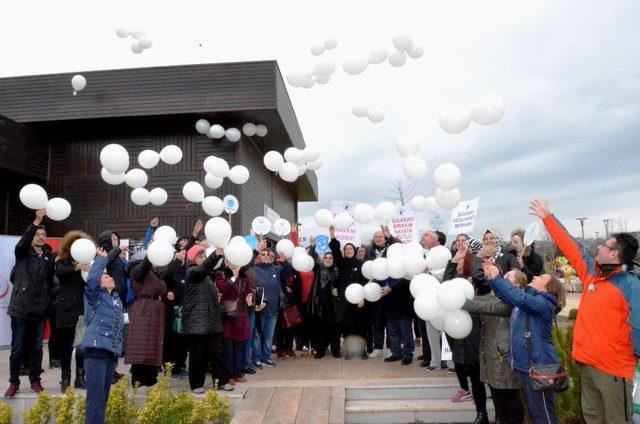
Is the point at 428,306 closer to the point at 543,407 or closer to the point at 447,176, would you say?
the point at 543,407

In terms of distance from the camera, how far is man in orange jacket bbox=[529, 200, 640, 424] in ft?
10.5

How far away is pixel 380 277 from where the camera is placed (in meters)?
5.34

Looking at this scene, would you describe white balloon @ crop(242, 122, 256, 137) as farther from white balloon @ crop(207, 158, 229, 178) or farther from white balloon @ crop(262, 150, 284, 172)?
white balloon @ crop(262, 150, 284, 172)

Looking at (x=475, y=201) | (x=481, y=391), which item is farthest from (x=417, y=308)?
(x=475, y=201)

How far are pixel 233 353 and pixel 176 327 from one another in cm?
73

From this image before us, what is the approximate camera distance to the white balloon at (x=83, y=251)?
425 centimetres

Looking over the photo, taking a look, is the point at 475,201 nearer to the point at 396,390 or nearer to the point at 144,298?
the point at 396,390

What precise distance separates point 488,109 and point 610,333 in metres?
2.11

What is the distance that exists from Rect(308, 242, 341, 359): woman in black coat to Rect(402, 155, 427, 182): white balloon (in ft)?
7.95

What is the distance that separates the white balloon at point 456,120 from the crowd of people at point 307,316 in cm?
105

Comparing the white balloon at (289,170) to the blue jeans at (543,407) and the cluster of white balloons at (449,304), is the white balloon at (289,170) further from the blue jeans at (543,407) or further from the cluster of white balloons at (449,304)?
the blue jeans at (543,407)

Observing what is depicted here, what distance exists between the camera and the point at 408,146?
498cm

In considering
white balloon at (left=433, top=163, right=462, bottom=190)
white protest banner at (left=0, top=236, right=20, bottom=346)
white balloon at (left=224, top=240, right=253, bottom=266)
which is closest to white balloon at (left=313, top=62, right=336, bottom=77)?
white balloon at (left=433, top=163, right=462, bottom=190)

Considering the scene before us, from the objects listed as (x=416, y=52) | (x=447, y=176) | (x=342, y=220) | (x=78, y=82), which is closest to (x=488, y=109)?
(x=447, y=176)
